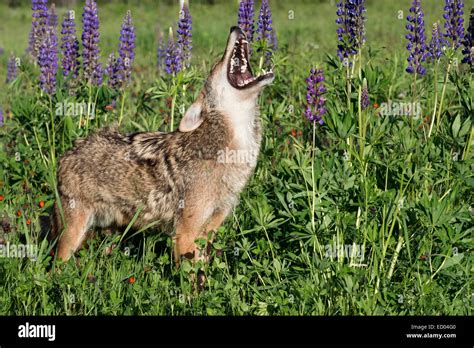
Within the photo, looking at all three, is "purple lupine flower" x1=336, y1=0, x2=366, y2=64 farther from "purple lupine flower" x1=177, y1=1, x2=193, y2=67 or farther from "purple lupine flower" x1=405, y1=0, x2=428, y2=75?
"purple lupine flower" x1=177, y1=1, x2=193, y2=67

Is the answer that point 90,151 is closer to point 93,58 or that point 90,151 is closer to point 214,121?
point 214,121

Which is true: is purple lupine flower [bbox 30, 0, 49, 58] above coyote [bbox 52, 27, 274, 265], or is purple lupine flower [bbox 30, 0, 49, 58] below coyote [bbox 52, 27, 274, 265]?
above

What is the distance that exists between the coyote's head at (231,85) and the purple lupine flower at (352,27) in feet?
2.01

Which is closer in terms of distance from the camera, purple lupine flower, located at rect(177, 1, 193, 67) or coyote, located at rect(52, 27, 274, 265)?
coyote, located at rect(52, 27, 274, 265)

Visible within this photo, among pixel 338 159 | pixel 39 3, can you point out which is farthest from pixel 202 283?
pixel 39 3

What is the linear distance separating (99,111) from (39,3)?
1.36 metres

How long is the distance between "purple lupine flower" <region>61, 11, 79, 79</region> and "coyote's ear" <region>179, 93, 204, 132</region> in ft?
5.90

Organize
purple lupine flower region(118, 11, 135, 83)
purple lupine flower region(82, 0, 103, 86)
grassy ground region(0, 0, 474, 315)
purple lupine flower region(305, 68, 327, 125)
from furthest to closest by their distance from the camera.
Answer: purple lupine flower region(118, 11, 135, 83) → purple lupine flower region(82, 0, 103, 86) → purple lupine flower region(305, 68, 327, 125) → grassy ground region(0, 0, 474, 315)

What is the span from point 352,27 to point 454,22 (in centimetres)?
88

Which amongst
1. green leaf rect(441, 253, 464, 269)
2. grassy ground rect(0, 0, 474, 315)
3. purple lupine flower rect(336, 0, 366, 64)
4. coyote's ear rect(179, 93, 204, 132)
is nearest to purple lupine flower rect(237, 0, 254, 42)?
grassy ground rect(0, 0, 474, 315)

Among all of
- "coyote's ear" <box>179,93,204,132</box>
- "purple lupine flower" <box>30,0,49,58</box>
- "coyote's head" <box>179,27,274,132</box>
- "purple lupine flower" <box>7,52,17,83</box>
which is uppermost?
"purple lupine flower" <box>7,52,17,83</box>

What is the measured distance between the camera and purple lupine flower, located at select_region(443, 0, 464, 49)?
519 centimetres

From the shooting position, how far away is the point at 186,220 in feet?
16.4

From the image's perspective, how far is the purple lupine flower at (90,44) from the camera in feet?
21.0
